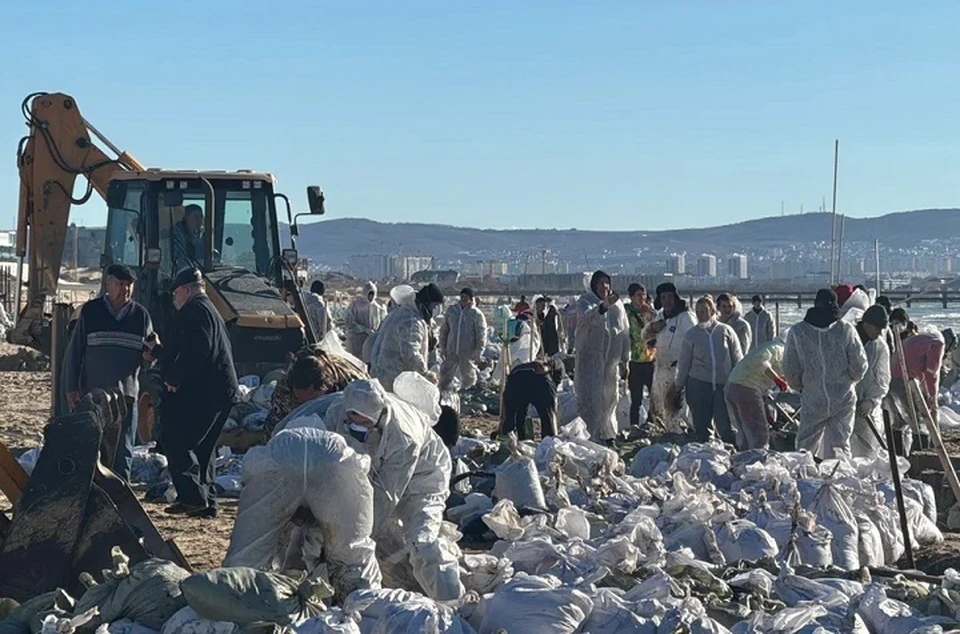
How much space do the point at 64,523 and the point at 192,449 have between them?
9.99 feet

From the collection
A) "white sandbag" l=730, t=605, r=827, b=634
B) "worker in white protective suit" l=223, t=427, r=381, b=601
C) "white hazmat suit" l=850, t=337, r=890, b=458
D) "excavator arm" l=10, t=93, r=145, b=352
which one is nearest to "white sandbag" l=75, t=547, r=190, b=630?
"worker in white protective suit" l=223, t=427, r=381, b=601

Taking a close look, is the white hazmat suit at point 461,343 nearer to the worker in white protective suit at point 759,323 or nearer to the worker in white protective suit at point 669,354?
the worker in white protective suit at point 669,354

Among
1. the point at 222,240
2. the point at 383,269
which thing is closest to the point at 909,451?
the point at 222,240

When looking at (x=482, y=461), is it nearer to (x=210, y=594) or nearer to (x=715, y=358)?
(x=715, y=358)

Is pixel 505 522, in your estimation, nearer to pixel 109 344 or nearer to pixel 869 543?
pixel 869 543

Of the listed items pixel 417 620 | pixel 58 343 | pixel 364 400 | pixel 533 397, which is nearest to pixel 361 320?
pixel 533 397

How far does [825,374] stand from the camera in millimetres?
10766

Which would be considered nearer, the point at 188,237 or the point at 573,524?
the point at 573,524

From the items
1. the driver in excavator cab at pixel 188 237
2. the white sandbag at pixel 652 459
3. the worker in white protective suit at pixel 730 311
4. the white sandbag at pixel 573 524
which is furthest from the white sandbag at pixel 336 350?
the worker in white protective suit at pixel 730 311

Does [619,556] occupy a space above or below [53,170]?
below

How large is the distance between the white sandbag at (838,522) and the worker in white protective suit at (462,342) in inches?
370

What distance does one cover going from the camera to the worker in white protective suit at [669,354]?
14164 mm

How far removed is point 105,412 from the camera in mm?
6477

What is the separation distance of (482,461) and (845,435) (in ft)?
8.10
